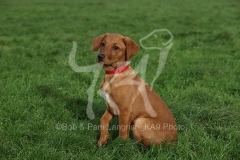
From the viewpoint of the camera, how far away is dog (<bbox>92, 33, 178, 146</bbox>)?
4.28 metres

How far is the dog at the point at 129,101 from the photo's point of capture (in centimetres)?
428

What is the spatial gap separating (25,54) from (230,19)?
1206 centimetres

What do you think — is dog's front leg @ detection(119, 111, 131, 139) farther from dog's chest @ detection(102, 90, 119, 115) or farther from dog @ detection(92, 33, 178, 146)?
dog's chest @ detection(102, 90, 119, 115)

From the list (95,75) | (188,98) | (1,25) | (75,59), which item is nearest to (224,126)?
(188,98)

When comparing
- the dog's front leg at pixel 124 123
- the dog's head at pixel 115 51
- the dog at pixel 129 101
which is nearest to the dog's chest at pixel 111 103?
the dog at pixel 129 101

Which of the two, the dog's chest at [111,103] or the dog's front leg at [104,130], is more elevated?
the dog's chest at [111,103]

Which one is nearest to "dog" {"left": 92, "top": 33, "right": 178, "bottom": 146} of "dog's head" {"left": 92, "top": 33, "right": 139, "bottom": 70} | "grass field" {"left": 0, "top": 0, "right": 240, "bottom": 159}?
"dog's head" {"left": 92, "top": 33, "right": 139, "bottom": 70}

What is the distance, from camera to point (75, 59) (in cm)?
961

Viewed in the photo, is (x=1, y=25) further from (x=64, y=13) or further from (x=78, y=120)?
(x=78, y=120)
